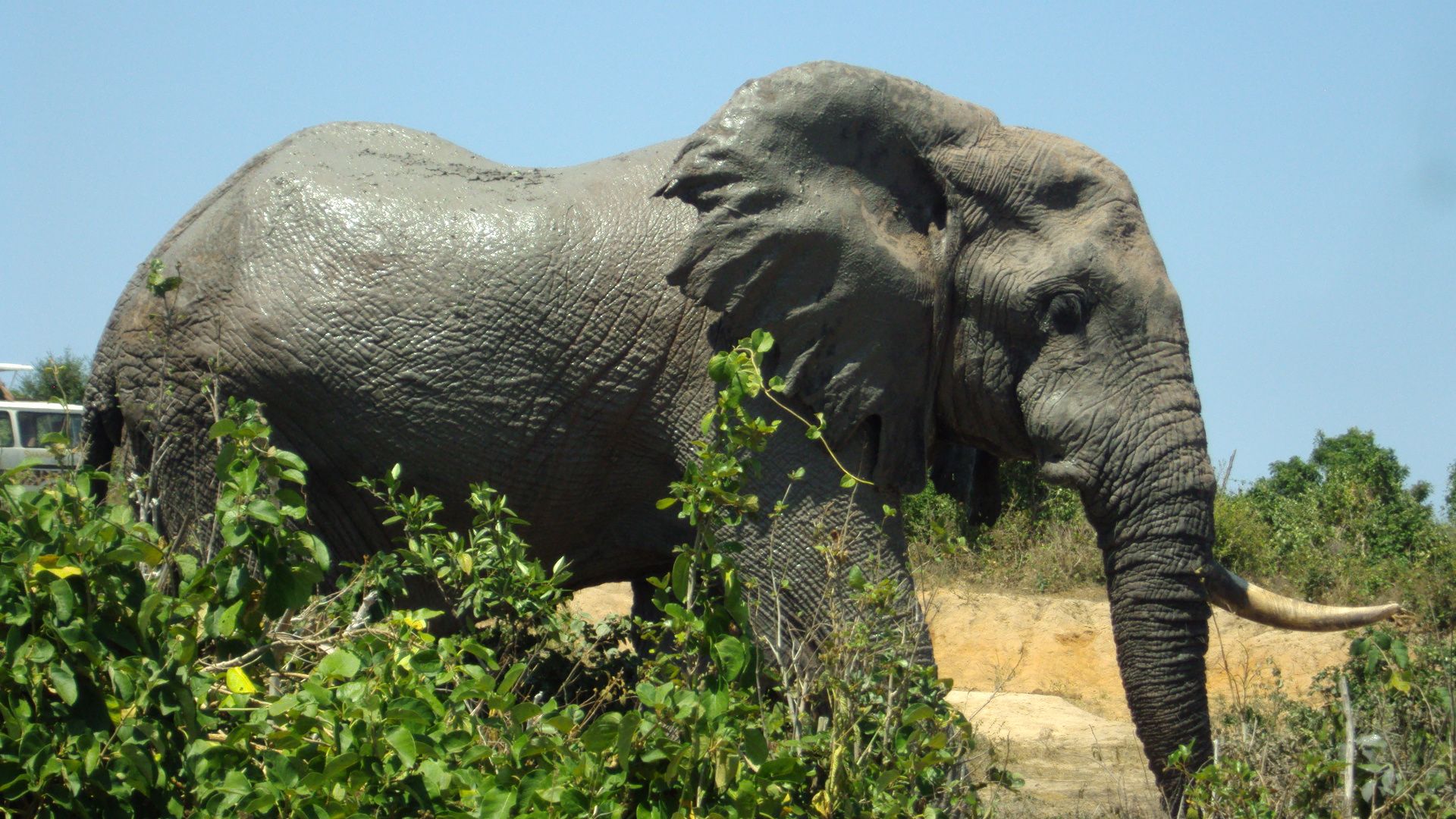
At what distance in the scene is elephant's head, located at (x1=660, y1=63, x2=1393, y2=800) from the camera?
500cm

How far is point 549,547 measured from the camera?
18.6 feet

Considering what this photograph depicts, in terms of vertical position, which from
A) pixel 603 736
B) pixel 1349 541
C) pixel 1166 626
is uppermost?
pixel 1349 541

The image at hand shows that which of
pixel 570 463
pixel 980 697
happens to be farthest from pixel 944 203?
pixel 980 697

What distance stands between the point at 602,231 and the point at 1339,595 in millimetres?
8540

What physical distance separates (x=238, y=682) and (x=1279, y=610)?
346 centimetres

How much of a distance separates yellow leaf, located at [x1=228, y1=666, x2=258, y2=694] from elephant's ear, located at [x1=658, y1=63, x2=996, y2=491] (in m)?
2.23

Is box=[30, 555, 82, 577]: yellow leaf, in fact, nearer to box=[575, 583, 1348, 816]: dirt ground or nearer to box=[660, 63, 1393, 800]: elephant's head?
box=[660, 63, 1393, 800]: elephant's head

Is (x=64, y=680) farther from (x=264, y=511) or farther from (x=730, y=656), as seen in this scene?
(x=730, y=656)

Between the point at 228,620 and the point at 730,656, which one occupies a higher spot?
the point at 730,656

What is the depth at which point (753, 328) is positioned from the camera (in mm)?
5141

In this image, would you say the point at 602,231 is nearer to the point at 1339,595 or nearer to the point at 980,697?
the point at 980,697

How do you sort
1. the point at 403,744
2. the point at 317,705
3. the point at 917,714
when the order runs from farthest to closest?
the point at 917,714, the point at 317,705, the point at 403,744

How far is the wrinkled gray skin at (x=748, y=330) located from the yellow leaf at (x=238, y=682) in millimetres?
2078

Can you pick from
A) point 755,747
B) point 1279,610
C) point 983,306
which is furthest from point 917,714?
point 1279,610
